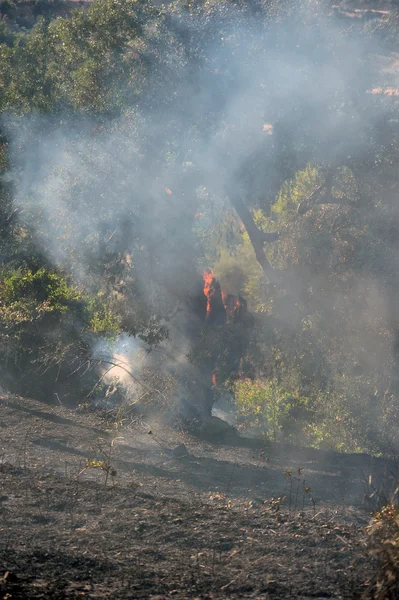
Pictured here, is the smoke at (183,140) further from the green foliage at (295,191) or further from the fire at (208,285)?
the fire at (208,285)

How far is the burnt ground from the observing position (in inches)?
120

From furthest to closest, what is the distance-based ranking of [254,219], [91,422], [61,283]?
1. [254,219]
2. [61,283]
3. [91,422]

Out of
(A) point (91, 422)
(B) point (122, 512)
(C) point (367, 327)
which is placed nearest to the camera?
(B) point (122, 512)

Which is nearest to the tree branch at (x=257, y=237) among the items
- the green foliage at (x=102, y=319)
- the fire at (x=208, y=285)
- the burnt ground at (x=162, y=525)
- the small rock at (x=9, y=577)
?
the fire at (x=208, y=285)

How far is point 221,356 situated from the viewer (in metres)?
11.5

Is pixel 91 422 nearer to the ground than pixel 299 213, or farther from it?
nearer to the ground

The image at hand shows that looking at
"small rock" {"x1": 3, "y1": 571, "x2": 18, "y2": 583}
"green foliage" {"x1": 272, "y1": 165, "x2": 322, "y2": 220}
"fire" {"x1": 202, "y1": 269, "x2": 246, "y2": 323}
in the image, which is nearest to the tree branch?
"green foliage" {"x1": 272, "y1": 165, "x2": 322, "y2": 220}

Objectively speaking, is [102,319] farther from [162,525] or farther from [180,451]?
[162,525]

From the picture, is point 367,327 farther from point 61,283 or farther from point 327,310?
point 61,283

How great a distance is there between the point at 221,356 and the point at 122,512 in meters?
7.24

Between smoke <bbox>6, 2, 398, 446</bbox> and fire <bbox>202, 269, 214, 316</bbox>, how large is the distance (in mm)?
862

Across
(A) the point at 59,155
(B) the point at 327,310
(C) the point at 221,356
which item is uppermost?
(A) the point at 59,155

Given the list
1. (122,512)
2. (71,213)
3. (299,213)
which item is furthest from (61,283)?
(122,512)

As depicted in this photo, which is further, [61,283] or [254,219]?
[254,219]
